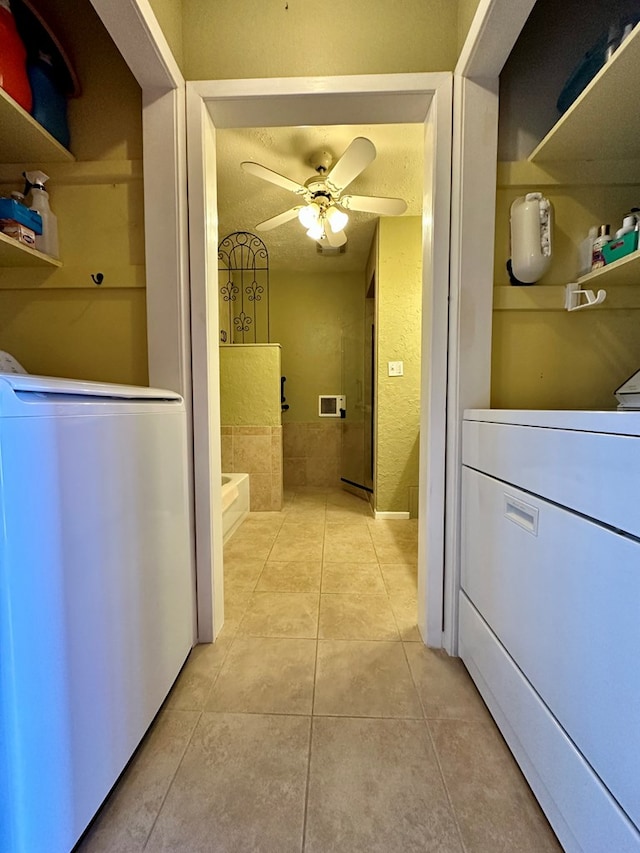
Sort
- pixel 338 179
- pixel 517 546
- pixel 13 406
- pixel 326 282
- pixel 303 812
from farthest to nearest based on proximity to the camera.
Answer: pixel 326 282 → pixel 338 179 → pixel 517 546 → pixel 303 812 → pixel 13 406

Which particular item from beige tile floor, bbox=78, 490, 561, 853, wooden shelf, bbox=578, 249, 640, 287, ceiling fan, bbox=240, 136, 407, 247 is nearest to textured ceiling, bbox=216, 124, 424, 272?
ceiling fan, bbox=240, 136, 407, 247

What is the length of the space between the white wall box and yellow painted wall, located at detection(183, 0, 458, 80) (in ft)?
4.01

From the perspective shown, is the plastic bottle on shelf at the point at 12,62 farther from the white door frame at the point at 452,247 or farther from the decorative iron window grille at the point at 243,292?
the decorative iron window grille at the point at 243,292

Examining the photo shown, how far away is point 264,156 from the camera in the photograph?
2.05m

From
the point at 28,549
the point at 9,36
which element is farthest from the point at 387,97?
the point at 28,549

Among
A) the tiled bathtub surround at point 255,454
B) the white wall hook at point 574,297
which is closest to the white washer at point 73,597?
the white wall hook at point 574,297

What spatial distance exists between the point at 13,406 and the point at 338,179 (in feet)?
6.47

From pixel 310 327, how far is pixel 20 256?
3.01m

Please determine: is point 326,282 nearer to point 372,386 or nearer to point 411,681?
point 372,386

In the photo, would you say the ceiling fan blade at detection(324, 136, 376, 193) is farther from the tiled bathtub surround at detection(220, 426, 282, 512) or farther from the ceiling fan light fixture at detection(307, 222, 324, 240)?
the tiled bathtub surround at detection(220, 426, 282, 512)

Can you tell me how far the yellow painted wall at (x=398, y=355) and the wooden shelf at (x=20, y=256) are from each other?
2125mm

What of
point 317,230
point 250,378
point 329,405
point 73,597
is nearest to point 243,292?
point 250,378

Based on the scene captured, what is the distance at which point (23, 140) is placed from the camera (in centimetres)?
107

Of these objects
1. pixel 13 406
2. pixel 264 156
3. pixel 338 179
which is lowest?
pixel 13 406
